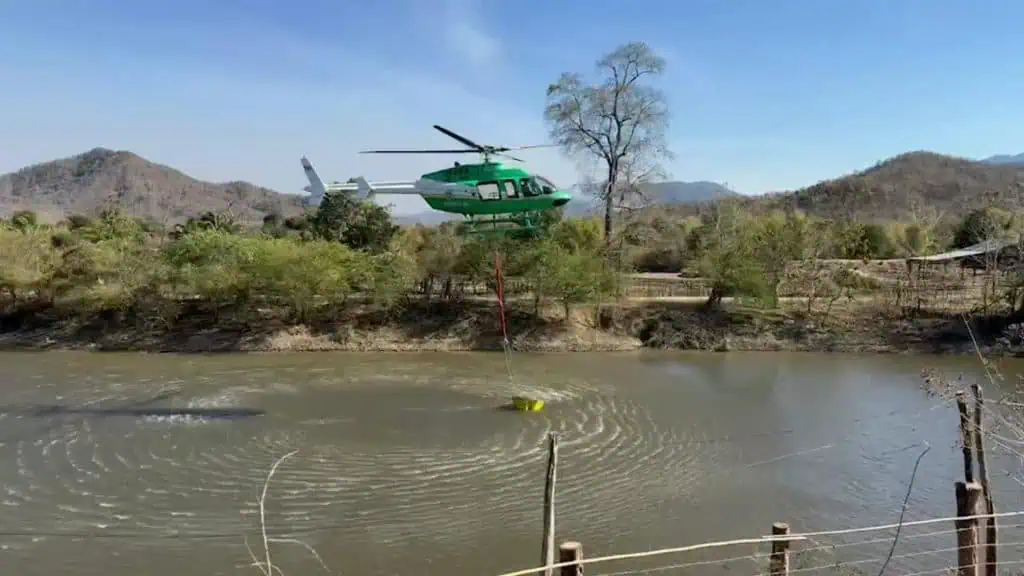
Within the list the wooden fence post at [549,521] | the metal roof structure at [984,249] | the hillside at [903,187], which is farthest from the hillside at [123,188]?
the wooden fence post at [549,521]

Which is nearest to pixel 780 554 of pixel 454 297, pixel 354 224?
pixel 454 297

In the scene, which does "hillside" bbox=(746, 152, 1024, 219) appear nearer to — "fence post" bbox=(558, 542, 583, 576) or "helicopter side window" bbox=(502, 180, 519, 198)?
"helicopter side window" bbox=(502, 180, 519, 198)

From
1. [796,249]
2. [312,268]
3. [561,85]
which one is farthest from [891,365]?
[312,268]

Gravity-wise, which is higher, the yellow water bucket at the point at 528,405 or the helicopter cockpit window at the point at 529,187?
the helicopter cockpit window at the point at 529,187

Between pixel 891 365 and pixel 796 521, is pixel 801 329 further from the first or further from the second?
pixel 796 521

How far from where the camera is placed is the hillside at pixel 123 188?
115562 millimetres

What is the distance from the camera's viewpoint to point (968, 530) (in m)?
5.81

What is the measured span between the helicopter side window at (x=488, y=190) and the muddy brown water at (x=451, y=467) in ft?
15.0

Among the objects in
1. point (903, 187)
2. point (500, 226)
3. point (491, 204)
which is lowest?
point (500, 226)

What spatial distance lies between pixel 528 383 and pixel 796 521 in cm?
958

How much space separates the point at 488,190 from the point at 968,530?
35.5 ft

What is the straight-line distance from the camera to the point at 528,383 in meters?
19.2

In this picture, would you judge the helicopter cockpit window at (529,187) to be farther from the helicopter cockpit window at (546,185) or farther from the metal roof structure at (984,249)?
the metal roof structure at (984,249)

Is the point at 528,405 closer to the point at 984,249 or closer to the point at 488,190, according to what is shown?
the point at 488,190
